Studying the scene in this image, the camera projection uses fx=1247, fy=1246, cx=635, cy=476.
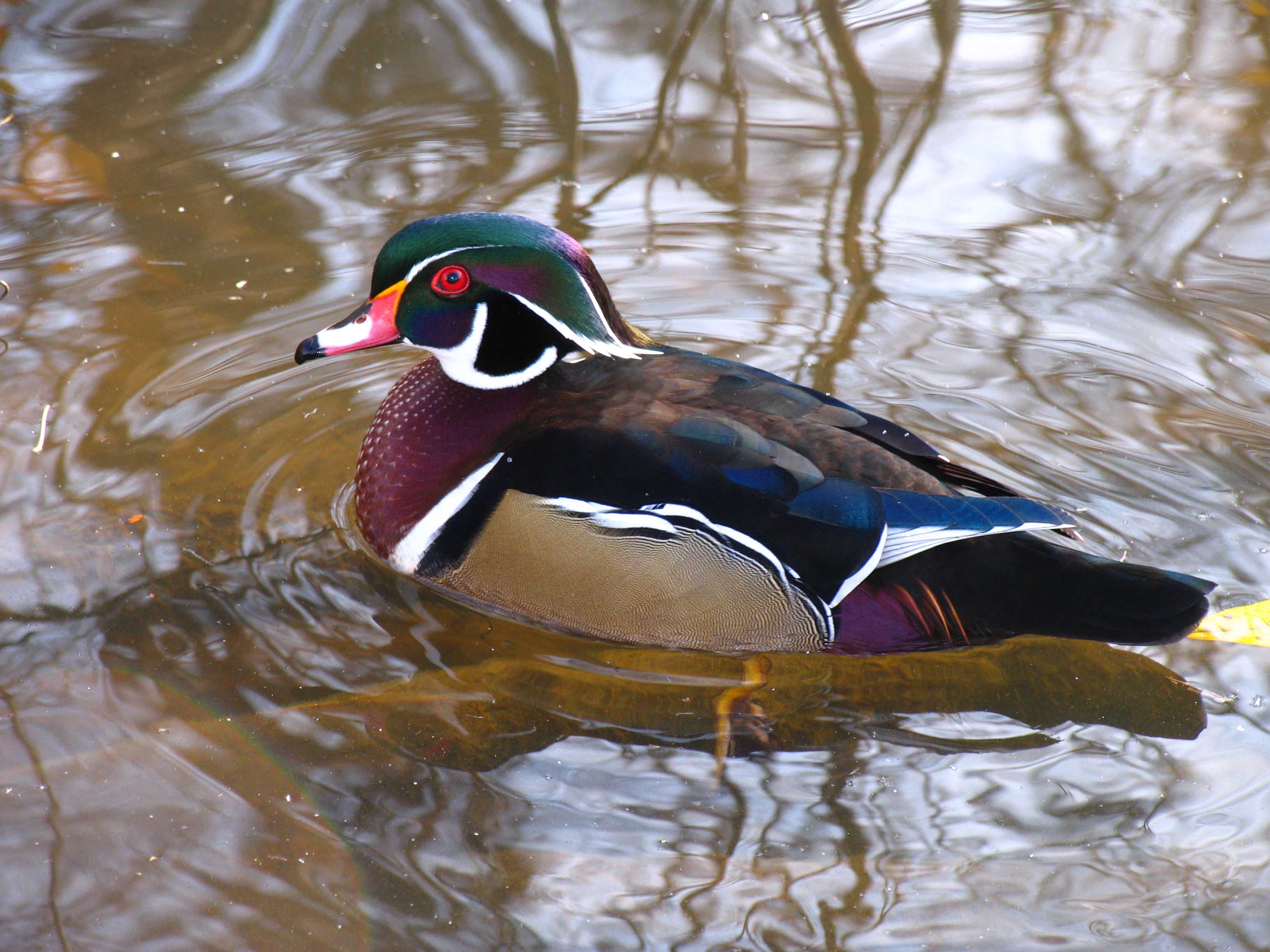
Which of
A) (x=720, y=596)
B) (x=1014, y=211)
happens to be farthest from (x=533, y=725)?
(x=1014, y=211)

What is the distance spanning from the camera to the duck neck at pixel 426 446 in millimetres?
3201

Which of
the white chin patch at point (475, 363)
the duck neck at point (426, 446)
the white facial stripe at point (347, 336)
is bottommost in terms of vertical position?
the duck neck at point (426, 446)

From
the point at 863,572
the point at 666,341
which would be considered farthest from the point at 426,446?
the point at 666,341

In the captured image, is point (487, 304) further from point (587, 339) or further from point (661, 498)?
point (661, 498)

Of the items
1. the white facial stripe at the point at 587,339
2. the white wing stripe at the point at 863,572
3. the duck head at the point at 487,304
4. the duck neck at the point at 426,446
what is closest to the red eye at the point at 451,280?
the duck head at the point at 487,304

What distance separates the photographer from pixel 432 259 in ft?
10.3

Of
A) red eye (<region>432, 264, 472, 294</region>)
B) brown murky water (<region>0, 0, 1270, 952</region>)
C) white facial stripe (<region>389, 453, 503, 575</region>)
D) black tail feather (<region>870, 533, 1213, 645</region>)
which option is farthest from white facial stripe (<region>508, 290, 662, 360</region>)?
black tail feather (<region>870, 533, 1213, 645</region>)

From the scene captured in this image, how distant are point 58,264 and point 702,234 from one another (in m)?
2.32

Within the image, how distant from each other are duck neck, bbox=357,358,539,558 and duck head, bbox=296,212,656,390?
0.06 m

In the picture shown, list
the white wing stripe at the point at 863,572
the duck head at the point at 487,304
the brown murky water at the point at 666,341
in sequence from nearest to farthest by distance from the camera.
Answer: the brown murky water at the point at 666,341
the white wing stripe at the point at 863,572
the duck head at the point at 487,304

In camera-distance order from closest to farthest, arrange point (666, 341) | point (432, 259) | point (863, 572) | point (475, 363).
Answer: point (863, 572), point (432, 259), point (475, 363), point (666, 341)

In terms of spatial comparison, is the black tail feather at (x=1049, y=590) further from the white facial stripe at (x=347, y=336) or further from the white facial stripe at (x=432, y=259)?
the white facial stripe at (x=347, y=336)

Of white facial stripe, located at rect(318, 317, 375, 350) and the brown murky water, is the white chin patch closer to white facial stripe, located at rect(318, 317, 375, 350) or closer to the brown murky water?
white facial stripe, located at rect(318, 317, 375, 350)

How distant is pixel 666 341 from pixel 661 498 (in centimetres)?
141
